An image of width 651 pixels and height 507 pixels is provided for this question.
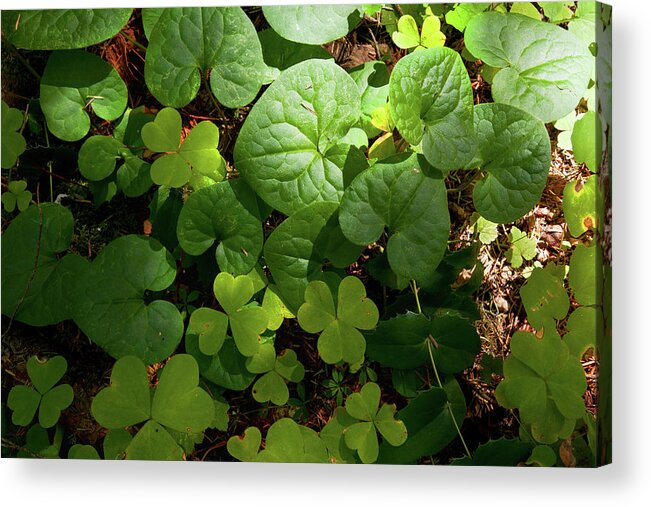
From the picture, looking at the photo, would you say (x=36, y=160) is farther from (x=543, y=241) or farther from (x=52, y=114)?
(x=543, y=241)

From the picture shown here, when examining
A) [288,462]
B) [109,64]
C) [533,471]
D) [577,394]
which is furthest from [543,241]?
[109,64]

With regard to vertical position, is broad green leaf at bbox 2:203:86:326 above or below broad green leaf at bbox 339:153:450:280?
below

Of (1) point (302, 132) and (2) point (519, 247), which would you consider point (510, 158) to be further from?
(1) point (302, 132)

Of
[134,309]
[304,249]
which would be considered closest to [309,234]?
[304,249]

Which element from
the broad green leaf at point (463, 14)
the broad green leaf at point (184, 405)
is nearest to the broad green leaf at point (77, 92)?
the broad green leaf at point (184, 405)

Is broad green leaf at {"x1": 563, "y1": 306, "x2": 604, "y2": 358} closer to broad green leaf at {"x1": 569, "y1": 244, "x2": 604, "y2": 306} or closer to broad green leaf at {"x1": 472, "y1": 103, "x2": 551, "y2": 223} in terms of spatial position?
broad green leaf at {"x1": 569, "y1": 244, "x2": 604, "y2": 306}

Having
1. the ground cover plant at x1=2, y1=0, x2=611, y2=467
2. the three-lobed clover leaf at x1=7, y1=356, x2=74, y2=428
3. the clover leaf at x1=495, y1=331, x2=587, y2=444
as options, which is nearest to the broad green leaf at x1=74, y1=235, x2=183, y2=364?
the ground cover plant at x1=2, y1=0, x2=611, y2=467
